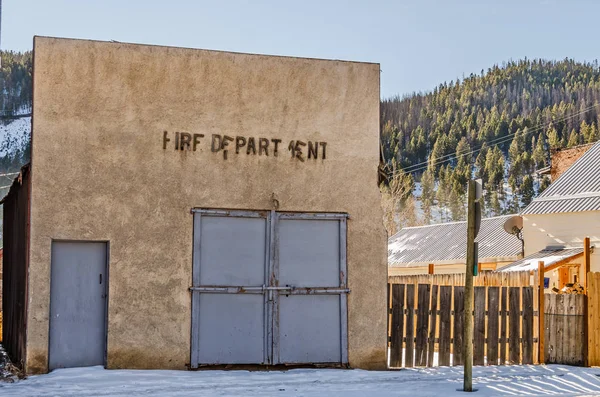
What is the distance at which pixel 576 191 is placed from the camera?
118 feet

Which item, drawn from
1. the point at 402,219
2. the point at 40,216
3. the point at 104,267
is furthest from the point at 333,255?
the point at 402,219

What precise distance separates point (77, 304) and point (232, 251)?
247 centimetres

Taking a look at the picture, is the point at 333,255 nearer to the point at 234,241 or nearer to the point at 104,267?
the point at 234,241

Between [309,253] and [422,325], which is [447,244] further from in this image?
[309,253]

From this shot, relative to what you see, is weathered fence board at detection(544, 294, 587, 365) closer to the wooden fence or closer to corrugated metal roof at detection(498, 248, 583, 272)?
the wooden fence

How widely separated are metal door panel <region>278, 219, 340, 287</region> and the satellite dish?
23796 millimetres

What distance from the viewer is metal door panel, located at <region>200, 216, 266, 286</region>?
14.0 m

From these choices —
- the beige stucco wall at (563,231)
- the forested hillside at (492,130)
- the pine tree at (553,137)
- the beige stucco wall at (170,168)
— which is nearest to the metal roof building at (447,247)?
the beige stucco wall at (563,231)

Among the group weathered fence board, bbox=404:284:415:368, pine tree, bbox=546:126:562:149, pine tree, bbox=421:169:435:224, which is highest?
pine tree, bbox=546:126:562:149

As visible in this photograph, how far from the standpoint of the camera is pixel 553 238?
119ft

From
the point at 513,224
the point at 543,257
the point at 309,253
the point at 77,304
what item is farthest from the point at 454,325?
the point at 513,224

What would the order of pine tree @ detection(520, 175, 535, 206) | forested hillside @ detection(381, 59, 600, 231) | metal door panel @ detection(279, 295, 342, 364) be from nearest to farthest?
metal door panel @ detection(279, 295, 342, 364) < pine tree @ detection(520, 175, 535, 206) < forested hillside @ detection(381, 59, 600, 231)

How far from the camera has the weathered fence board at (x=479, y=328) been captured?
15898 millimetres

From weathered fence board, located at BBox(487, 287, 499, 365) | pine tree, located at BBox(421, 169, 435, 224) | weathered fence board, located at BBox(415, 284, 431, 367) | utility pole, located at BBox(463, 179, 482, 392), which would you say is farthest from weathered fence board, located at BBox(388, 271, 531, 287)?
pine tree, located at BBox(421, 169, 435, 224)
